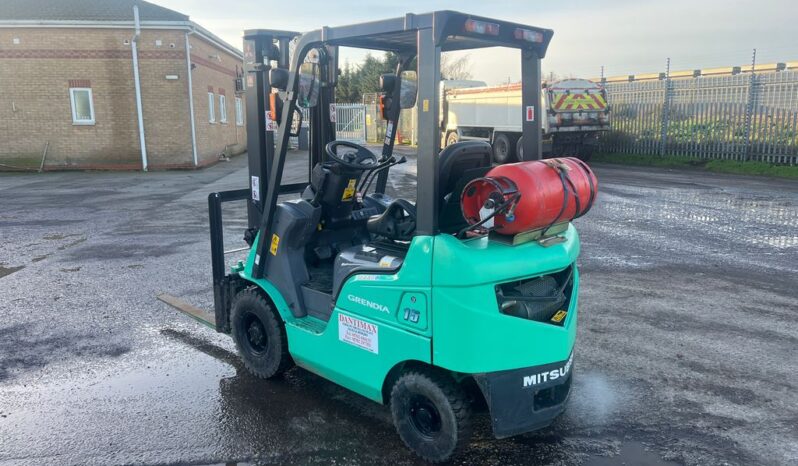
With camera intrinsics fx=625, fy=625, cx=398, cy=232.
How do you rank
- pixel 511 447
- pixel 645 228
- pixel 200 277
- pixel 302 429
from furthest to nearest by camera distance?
pixel 645 228
pixel 200 277
pixel 302 429
pixel 511 447

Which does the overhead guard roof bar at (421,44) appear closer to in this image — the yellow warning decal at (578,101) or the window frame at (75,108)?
the yellow warning decal at (578,101)

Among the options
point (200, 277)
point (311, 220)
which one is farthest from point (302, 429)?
point (200, 277)

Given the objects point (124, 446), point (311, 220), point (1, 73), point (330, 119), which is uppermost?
point (1, 73)

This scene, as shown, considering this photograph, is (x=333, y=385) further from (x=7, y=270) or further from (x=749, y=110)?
(x=749, y=110)

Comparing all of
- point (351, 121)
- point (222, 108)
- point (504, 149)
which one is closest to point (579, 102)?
point (504, 149)

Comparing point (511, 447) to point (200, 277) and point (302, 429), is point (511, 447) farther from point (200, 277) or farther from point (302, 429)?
point (200, 277)

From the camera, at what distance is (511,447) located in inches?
147

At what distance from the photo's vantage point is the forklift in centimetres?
332

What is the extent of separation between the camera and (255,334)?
15.7 ft

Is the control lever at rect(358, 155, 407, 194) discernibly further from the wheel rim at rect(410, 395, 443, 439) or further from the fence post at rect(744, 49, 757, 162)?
the fence post at rect(744, 49, 757, 162)

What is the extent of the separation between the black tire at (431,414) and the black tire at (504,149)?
62.7 feet

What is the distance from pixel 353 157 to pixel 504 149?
18.6 m

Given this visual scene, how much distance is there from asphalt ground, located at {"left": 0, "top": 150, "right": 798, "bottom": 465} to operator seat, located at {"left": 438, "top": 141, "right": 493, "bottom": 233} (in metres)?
1.38

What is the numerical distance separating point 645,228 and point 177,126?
1658 cm
